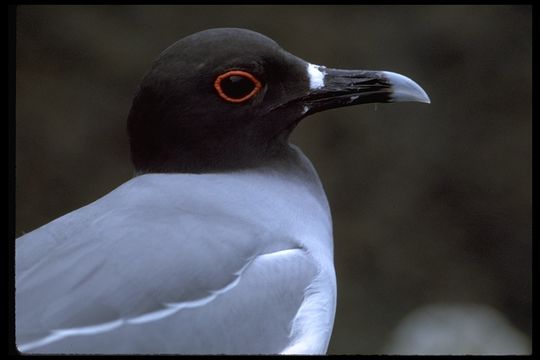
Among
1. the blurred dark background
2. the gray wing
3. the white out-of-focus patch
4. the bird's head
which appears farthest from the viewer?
the blurred dark background

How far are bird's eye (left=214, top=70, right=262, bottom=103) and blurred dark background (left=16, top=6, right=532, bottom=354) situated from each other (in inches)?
175

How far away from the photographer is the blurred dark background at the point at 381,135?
27.8ft

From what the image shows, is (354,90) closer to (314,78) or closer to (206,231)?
(314,78)

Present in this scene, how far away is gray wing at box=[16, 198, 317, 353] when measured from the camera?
3.10 metres

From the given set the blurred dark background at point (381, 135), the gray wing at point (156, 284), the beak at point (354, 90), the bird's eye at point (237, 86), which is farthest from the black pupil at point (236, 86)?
the blurred dark background at point (381, 135)

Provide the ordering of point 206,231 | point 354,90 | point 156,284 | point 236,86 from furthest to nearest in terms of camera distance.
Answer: point 354,90 → point 236,86 → point 206,231 → point 156,284

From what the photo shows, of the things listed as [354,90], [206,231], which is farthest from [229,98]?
[206,231]

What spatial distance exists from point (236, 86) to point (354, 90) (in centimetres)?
53

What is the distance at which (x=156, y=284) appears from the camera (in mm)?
3199

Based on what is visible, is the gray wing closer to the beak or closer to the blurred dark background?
the beak

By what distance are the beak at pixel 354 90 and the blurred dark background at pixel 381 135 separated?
13.9 feet

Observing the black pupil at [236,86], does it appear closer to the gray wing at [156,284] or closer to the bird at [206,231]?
the bird at [206,231]

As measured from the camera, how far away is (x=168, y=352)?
321 centimetres

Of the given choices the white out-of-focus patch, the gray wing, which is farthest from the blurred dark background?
the gray wing
